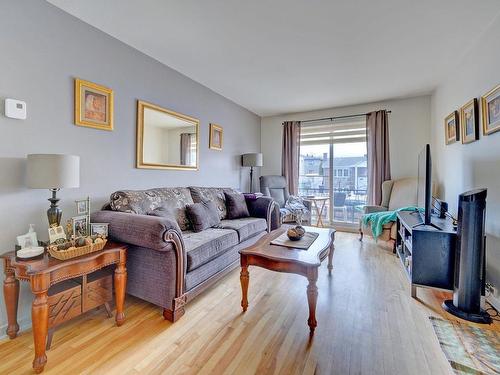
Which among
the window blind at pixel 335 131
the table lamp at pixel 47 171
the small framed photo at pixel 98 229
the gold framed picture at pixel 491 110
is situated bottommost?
the small framed photo at pixel 98 229

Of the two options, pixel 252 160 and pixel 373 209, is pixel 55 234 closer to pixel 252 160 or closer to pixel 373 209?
pixel 252 160

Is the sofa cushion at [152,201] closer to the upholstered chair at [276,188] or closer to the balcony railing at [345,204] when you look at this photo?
the upholstered chair at [276,188]

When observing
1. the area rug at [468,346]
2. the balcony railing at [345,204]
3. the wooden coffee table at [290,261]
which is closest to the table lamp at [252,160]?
the balcony railing at [345,204]

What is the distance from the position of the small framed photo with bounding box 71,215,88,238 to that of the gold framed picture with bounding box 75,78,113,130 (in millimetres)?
822

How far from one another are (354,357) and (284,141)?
4.13 m

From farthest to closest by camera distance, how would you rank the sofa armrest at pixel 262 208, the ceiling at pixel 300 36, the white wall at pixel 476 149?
the sofa armrest at pixel 262 208
the white wall at pixel 476 149
the ceiling at pixel 300 36

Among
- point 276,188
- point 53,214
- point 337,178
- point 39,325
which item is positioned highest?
point 337,178

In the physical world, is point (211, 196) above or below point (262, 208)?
above

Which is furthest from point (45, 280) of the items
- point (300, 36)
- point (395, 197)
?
point (395, 197)

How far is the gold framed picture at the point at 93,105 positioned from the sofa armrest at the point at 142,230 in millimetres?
854

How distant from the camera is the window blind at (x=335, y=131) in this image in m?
4.50

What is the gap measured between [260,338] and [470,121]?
9.40 ft

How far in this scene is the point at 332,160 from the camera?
15.8ft

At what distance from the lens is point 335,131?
4.71m
